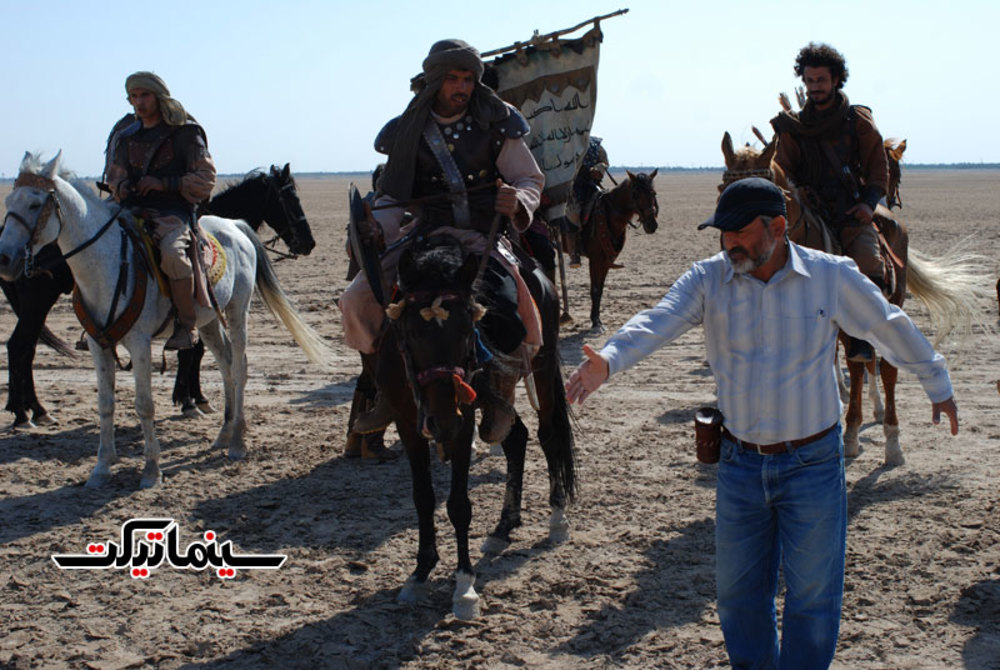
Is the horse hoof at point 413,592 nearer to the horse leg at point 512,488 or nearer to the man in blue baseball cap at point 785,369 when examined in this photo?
the horse leg at point 512,488

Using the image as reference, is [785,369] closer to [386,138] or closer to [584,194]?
[386,138]

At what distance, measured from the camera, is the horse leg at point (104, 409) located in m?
7.14

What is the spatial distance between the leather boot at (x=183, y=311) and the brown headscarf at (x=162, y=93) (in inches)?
44.8

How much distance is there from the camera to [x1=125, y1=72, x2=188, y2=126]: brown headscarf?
7.11m

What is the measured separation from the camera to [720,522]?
3.62 metres

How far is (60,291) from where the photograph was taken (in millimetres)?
8750

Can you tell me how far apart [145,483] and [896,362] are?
532cm

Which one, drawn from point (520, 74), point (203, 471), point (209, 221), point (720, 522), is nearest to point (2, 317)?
point (209, 221)

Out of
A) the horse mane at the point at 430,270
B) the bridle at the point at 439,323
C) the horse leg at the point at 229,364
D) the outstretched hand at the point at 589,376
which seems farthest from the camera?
the horse leg at the point at 229,364

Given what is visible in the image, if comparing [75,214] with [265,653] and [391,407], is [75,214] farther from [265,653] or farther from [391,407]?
[265,653]

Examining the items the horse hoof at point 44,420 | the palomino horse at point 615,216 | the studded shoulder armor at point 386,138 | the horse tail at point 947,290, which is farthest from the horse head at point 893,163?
the horse hoof at point 44,420

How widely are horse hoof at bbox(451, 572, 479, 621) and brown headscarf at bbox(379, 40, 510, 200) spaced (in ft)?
6.76

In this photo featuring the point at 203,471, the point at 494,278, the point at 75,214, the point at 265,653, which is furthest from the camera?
the point at 203,471

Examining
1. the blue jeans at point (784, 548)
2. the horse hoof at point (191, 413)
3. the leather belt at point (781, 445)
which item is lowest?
the horse hoof at point (191, 413)
